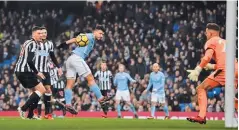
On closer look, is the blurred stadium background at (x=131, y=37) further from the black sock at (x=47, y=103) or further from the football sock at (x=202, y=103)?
the football sock at (x=202, y=103)

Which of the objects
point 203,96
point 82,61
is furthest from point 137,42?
point 203,96

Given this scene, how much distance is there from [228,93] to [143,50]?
62.3 ft

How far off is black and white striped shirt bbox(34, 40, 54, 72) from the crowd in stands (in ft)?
28.5

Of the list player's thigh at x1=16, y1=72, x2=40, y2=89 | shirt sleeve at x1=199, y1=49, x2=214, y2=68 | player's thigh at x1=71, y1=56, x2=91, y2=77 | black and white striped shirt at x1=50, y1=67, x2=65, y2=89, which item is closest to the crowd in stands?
black and white striped shirt at x1=50, y1=67, x2=65, y2=89

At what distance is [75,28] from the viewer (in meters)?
35.9

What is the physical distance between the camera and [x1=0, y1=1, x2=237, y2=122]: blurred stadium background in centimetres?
2798

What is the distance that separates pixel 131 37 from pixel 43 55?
648 inches

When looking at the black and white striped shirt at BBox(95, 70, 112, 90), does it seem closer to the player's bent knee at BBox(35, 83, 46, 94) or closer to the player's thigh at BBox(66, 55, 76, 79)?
the player's thigh at BBox(66, 55, 76, 79)

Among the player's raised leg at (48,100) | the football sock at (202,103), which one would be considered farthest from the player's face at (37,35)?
the football sock at (202,103)

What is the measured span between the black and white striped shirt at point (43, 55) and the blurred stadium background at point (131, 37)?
10304mm

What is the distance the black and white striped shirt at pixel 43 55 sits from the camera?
16922 millimetres

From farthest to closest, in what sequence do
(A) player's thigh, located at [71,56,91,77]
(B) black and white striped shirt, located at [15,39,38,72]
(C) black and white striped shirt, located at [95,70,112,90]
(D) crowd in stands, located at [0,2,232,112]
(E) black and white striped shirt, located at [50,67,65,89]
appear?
(D) crowd in stands, located at [0,2,232,112], (C) black and white striped shirt, located at [95,70,112,90], (E) black and white striped shirt, located at [50,67,65,89], (A) player's thigh, located at [71,56,91,77], (B) black and white striped shirt, located at [15,39,38,72]

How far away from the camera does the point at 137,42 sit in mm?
32625

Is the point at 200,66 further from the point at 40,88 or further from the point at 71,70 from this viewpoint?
the point at 71,70
